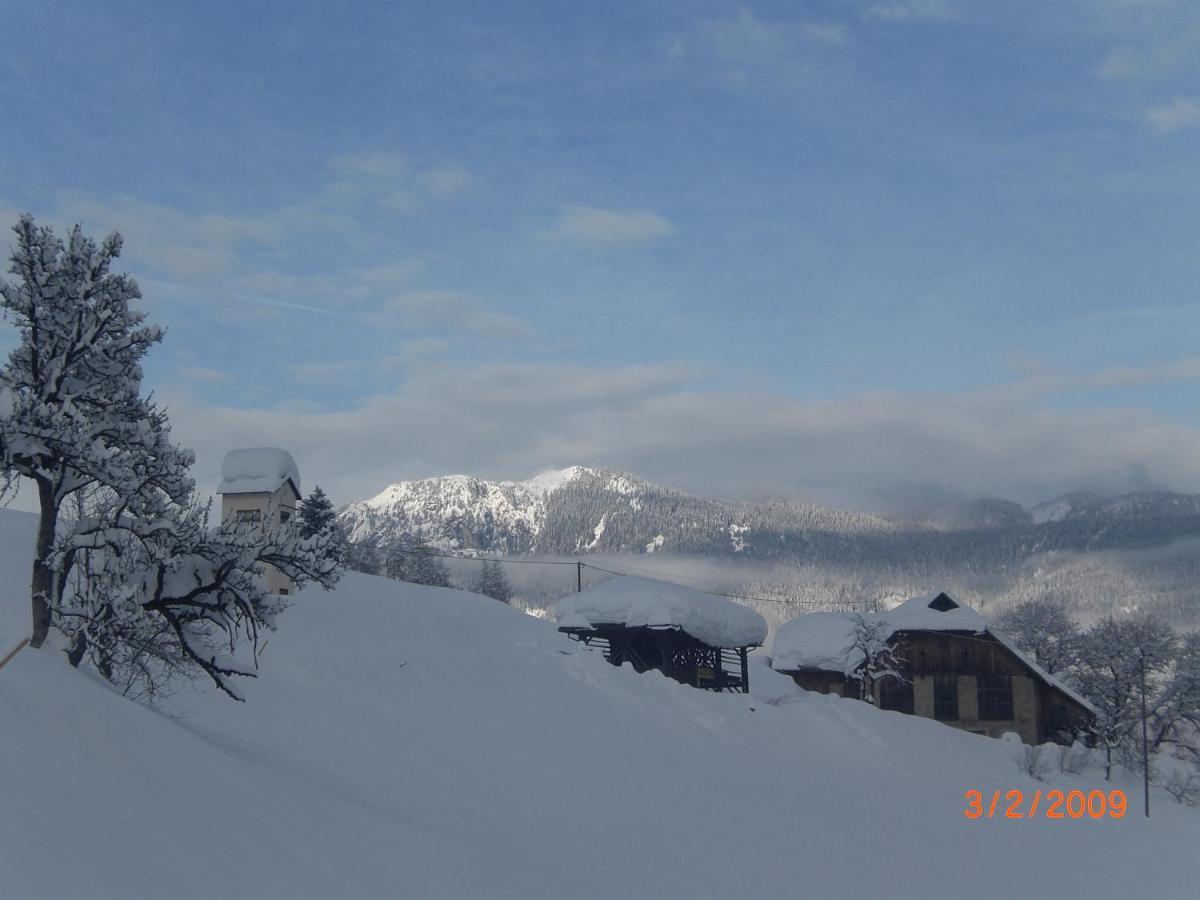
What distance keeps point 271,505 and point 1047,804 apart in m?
28.2

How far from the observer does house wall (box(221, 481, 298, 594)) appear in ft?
101

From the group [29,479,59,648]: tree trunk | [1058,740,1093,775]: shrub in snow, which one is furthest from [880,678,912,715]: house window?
[29,479,59,648]: tree trunk

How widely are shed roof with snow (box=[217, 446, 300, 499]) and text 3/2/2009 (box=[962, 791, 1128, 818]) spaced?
23.1m

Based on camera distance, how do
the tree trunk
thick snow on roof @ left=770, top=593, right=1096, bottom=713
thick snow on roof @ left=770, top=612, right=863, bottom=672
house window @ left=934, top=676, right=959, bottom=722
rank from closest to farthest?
the tree trunk → thick snow on roof @ left=770, top=593, right=1096, bottom=713 → house window @ left=934, top=676, right=959, bottom=722 → thick snow on roof @ left=770, top=612, right=863, bottom=672

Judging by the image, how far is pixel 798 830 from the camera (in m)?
25.0

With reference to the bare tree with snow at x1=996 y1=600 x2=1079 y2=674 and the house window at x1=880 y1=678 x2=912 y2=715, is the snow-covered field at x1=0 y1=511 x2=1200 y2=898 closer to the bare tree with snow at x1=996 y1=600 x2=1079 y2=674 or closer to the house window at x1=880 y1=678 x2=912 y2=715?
the house window at x1=880 y1=678 x2=912 y2=715

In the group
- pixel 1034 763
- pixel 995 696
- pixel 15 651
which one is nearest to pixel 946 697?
pixel 995 696

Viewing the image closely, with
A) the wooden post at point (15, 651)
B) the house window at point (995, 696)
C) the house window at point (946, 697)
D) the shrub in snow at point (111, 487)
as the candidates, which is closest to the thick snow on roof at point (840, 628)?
the house window at point (995, 696)

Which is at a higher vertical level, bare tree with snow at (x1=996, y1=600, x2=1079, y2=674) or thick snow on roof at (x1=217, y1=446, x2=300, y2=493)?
thick snow on roof at (x1=217, y1=446, x2=300, y2=493)

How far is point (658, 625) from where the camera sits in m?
42.2

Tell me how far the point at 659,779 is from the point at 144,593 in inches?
619

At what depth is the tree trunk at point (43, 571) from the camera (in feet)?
47.3

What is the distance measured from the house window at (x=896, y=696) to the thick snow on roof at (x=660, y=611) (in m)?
14.0

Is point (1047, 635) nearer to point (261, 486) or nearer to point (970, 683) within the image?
point (970, 683)
